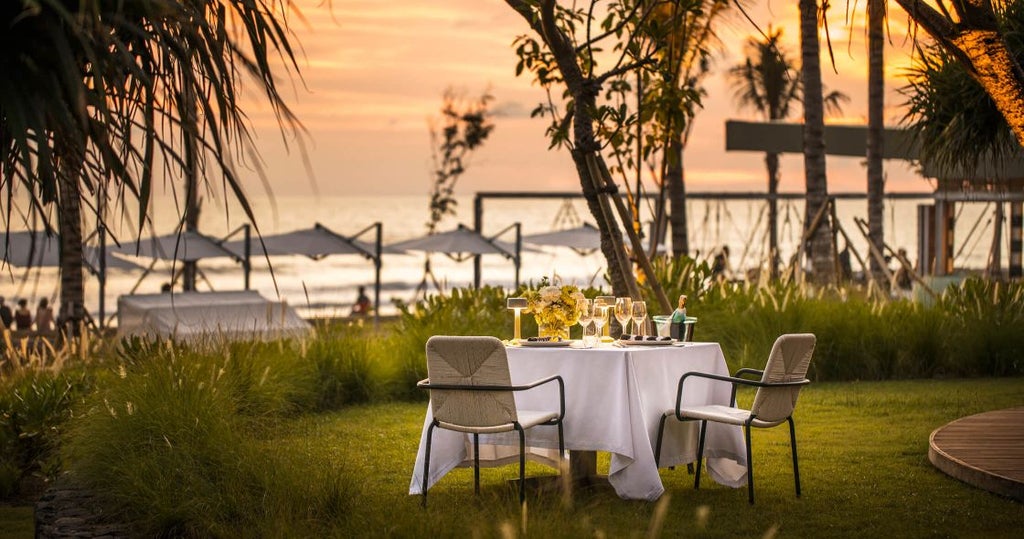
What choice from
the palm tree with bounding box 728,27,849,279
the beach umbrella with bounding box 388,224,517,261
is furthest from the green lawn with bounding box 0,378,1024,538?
the palm tree with bounding box 728,27,849,279

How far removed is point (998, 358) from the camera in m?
11.9

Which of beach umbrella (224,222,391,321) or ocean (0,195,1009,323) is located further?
ocean (0,195,1009,323)

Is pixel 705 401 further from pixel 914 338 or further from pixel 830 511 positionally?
pixel 914 338

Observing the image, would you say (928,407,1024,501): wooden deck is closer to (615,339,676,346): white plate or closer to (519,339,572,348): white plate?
(615,339,676,346): white plate

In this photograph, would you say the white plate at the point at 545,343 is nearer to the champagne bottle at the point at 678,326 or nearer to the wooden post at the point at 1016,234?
the champagne bottle at the point at 678,326

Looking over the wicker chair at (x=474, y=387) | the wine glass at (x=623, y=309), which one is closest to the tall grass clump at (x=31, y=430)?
the wicker chair at (x=474, y=387)

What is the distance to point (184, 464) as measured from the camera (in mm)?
5855

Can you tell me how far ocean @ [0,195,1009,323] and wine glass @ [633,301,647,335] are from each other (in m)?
6.34

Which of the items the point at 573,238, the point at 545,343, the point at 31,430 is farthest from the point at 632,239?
the point at 573,238

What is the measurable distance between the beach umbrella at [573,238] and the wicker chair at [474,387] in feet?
66.1

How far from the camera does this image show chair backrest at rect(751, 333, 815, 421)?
6.20m

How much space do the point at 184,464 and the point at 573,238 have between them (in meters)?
21.5

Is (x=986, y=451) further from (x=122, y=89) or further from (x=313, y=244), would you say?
(x=313, y=244)

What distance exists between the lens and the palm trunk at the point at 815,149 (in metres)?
16.0
